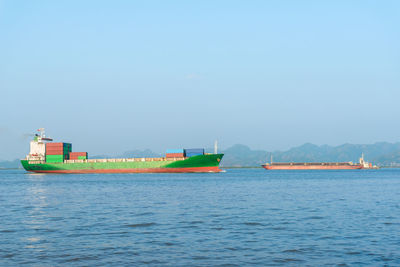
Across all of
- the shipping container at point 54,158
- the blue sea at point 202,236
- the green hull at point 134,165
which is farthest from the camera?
the shipping container at point 54,158

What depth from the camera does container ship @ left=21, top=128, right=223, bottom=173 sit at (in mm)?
104438

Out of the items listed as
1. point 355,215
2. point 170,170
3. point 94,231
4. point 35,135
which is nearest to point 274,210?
point 355,215

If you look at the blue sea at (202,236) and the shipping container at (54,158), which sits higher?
the shipping container at (54,158)

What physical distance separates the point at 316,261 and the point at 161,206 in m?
17.7

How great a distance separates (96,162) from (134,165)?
11.3m

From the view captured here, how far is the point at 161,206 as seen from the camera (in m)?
29.4

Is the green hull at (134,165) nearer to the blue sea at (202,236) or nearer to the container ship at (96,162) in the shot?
the container ship at (96,162)

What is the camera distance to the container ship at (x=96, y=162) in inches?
4112

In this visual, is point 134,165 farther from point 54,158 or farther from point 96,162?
point 54,158

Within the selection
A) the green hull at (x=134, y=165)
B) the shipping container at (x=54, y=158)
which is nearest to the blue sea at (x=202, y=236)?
the green hull at (x=134, y=165)

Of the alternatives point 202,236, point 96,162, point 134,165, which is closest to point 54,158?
point 96,162

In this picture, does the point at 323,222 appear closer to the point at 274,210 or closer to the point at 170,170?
the point at 274,210

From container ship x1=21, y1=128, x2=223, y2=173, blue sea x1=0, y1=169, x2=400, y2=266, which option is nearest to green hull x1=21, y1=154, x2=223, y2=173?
container ship x1=21, y1=128, x2=223, y2=173

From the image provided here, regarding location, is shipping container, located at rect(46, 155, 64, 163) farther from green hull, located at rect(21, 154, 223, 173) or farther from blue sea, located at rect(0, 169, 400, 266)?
blue sea, located at rect(0, 169, 400, 266)
